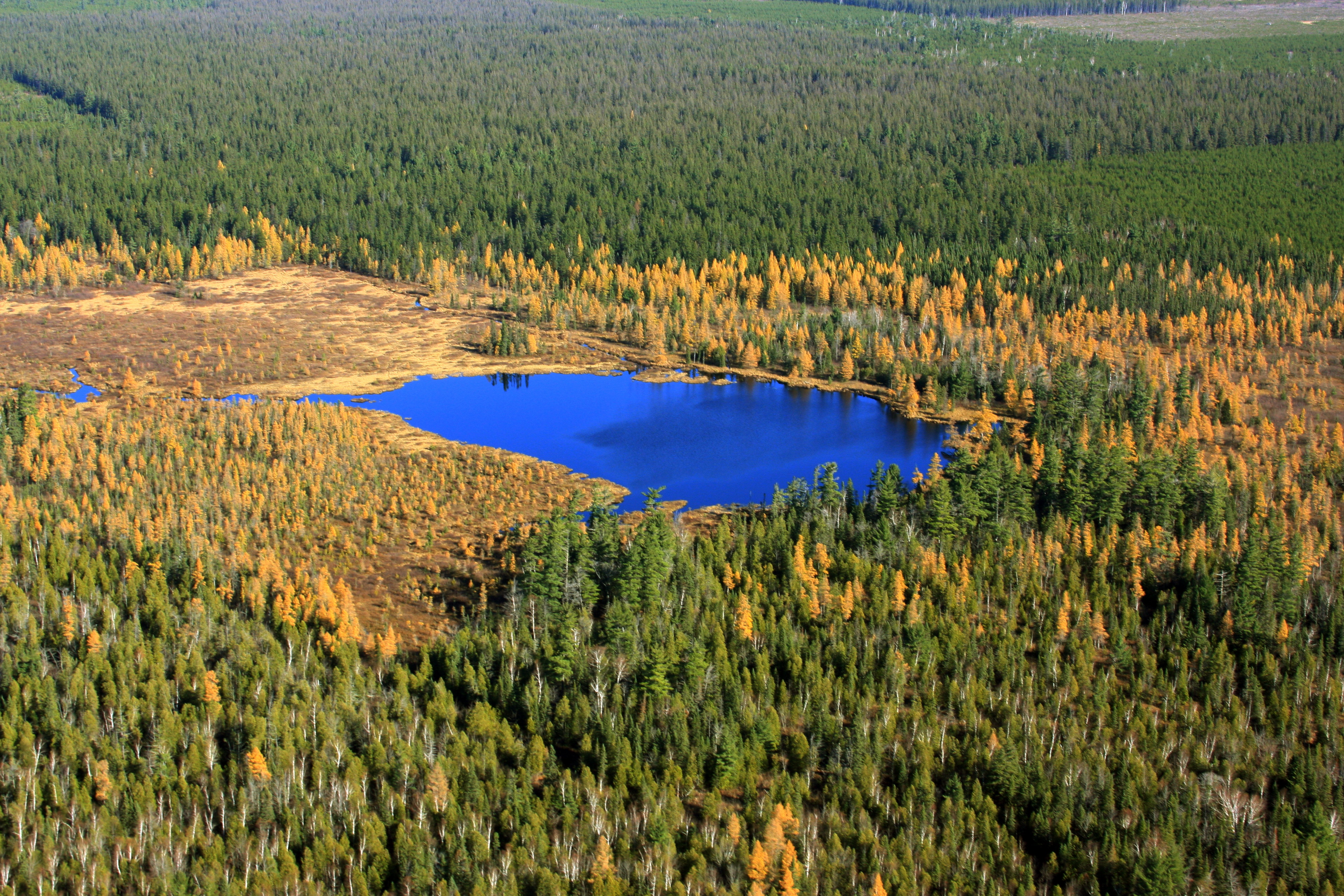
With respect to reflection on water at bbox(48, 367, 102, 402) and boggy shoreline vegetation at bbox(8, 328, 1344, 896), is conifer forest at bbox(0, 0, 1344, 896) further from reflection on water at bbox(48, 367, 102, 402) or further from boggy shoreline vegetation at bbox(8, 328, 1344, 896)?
reflection on water at bbox(48, 367, 102, 402)

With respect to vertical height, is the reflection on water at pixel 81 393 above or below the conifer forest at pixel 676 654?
above

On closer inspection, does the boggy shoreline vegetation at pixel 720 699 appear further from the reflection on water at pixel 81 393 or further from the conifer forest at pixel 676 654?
the reflection on water at pixel 81 393

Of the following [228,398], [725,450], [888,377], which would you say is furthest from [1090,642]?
[228,398]

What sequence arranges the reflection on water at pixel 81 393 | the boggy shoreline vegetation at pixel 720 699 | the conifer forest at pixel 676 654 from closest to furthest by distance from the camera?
1. the boggy shoreline vegetation at pixel 720 699
2. the conifer forest at pixel 676 654
3. the reflection on water at pixel 81 393

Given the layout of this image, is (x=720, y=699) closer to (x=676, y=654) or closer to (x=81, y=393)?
(x=676, y=654)

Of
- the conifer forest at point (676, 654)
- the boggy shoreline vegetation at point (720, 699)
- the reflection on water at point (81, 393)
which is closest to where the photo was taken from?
the boggy shoreline vegetation at point (720, 699)

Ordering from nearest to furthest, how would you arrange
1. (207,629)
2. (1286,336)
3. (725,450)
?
(207,629) → (725,450) → (1286,336)

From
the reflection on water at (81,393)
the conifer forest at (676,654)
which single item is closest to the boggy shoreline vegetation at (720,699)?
the conifer forest at (676,654)

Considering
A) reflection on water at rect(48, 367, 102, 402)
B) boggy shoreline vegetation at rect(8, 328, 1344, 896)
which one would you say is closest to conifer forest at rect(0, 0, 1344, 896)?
boggy shoreline vegetation at rect(8, 328, 1344, 896)

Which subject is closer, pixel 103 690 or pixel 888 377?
pixel 103 690

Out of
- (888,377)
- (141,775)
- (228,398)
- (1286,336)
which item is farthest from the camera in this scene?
(1286,336)

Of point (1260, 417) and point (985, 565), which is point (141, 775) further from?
point (1260, 417)
